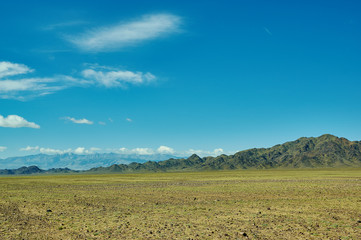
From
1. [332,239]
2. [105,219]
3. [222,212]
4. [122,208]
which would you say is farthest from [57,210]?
[332,239]

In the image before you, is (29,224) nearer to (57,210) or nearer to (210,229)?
(57,210)

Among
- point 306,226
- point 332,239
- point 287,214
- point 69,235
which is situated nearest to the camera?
point 332,239

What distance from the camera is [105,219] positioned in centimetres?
1930

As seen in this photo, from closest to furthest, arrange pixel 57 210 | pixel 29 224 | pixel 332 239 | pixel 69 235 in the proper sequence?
pixel 332 239 → pixel 69 235 → pixel 29 224 → pixel 57 210

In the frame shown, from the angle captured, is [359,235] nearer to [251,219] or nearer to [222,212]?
[251,219]

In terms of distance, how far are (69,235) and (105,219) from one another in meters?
4.29

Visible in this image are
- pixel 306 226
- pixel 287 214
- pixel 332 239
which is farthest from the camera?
pixel 287 214

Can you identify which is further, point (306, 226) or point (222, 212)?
point (222, 212)

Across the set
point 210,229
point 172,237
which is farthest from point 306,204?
point 172,237

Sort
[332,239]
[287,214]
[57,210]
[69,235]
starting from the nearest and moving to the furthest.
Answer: [332,239] → [69,235] → [287,214] → [57,210]

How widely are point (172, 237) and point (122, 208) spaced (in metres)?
11.0

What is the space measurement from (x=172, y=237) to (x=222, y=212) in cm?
779

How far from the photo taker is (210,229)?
15.8 metres

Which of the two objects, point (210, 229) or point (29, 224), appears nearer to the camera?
point (210, 229)
